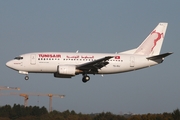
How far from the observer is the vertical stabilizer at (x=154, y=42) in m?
67.9

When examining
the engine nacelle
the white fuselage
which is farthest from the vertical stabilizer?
the engine nacelle

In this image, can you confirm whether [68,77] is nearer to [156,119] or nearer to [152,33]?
[152,33]

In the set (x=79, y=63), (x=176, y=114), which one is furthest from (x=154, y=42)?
(x=176, y=114)

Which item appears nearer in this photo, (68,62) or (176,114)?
(68,62)

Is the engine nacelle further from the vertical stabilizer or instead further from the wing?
the vertical stabilizer

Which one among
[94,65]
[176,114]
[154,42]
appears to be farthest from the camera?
[176,114]

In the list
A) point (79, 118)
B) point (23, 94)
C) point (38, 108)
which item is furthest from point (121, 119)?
point (23, 94)

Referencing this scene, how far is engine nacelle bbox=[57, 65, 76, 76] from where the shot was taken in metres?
61.3

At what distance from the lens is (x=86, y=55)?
2506 inches

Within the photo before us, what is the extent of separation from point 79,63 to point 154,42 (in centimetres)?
1260

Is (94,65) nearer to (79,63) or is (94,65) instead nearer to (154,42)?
(79,63)

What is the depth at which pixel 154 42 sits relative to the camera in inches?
2717

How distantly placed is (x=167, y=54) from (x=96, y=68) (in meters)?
9.41

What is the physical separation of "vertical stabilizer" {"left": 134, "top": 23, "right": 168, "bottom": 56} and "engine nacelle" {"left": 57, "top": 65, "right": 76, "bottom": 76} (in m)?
10.8
